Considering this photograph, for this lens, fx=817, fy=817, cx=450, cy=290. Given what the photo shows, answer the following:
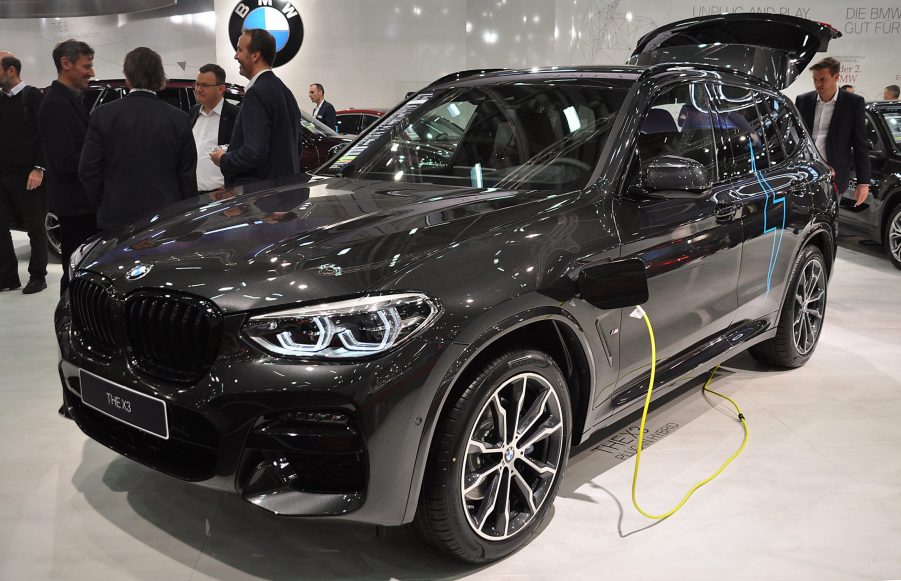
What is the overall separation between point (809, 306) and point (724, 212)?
4.58ft

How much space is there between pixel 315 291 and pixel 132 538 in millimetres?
1155

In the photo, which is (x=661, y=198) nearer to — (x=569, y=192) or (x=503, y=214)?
(x=569, y=192)

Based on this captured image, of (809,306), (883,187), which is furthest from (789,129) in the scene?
(883,187)

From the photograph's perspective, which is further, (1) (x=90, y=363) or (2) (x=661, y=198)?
(2) (x=661, y=198)

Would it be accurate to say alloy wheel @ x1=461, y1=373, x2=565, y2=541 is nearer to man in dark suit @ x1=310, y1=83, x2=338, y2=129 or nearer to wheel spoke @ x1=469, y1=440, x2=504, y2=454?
wheel spoke @ x1=469, y1=440, x2=504, y2=454

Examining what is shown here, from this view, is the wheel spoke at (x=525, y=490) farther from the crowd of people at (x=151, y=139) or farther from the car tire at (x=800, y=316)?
the car tire at (x=800, y=316)

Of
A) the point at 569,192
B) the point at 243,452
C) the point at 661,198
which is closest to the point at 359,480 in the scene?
the point at 243,452

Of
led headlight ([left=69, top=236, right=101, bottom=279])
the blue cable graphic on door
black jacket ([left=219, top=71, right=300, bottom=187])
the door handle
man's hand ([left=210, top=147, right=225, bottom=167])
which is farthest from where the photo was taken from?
man's hand ([left=210, top=147, right=225, bottom=167])

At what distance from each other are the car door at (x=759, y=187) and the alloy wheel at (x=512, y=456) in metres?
1.36

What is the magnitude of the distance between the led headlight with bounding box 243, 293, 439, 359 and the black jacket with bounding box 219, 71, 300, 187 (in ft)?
7.45

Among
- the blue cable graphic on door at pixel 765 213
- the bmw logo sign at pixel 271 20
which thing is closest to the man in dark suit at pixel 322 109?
the bmw logo sign at pixel 271 20

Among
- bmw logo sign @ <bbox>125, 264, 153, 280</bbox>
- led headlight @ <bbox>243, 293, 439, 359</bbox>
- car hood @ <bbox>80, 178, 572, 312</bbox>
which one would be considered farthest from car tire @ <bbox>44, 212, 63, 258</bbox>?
led headlight @ <bbox>243, 293, 439, 359</bbox>

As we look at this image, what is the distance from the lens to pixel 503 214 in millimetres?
2523

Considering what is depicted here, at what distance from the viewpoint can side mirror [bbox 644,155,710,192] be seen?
270cm
